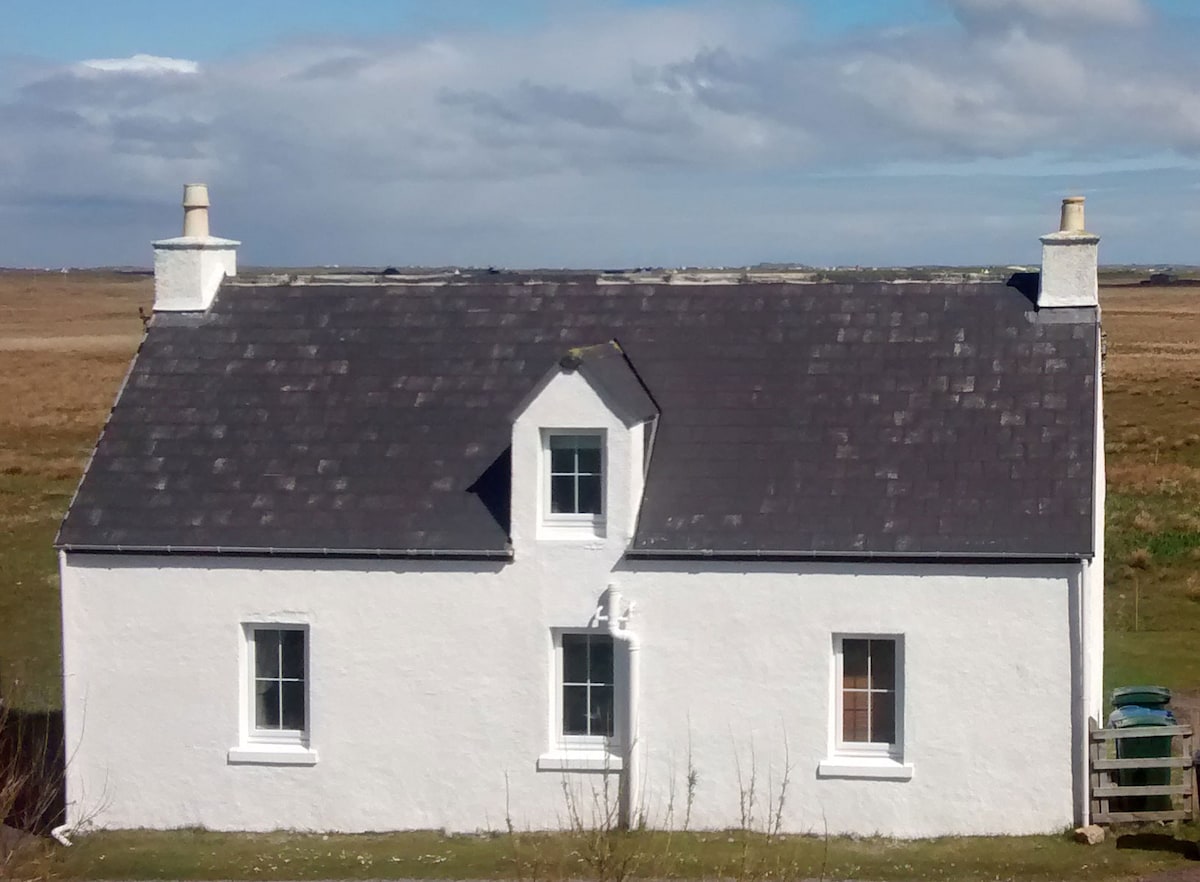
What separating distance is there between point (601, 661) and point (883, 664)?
3042 millimetres

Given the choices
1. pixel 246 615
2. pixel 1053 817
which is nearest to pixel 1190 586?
pixel 1053 817

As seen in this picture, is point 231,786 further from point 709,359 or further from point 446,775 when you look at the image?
point 709,359

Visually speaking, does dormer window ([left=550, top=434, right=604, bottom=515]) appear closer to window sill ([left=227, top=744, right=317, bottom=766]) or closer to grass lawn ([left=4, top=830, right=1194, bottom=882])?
grass lawn ([left=4, top=830, right=1194, bottom=882])

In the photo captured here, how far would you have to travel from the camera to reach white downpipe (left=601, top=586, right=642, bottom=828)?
57.1 ft

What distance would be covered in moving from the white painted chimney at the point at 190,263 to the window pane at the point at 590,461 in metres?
5.85

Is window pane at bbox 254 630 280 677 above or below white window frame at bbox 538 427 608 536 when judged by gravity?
below

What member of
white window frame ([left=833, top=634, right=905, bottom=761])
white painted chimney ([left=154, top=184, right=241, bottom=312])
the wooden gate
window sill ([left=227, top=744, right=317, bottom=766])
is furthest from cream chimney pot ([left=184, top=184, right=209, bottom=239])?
the wooden gate

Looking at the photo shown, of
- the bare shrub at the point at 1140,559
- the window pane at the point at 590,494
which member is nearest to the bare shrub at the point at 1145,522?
the bare shrub at the point at 1140,559

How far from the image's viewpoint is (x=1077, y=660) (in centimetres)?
1683

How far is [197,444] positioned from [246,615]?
2362mm

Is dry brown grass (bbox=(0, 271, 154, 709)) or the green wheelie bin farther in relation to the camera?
dry brown grass (bbox=(0, 271, 154, 709))

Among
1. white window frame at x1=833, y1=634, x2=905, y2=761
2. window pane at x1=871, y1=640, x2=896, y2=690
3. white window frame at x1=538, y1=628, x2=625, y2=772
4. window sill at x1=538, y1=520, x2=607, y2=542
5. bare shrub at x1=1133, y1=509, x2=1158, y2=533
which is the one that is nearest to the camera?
white window frame at x1=833, y1=634, x2=905, y2=761

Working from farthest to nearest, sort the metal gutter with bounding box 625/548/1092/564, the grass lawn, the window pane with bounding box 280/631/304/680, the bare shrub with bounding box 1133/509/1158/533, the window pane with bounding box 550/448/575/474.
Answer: the bare shrub with bounding box 1133/509/1158/533
the window pane with bounding box 280/631/304/680
the window pane with bounding box 550/448/575/474
the metal gutter with bounding box 625/548/1092/564
the grass lawn

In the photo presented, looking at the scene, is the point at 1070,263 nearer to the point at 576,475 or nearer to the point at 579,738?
the point at 576,475
